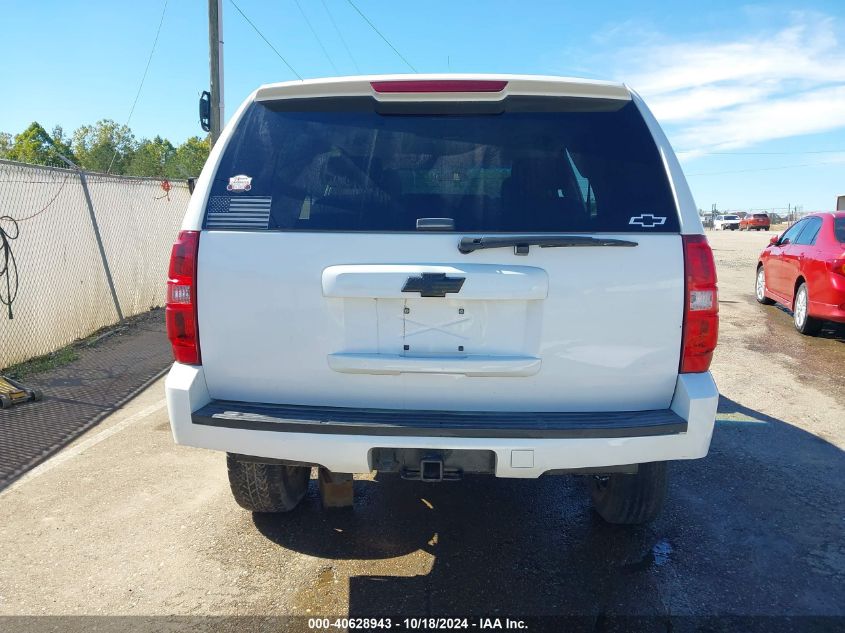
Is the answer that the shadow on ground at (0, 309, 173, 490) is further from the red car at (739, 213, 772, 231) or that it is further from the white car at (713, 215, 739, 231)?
the white car at (713, 215, 739, 231)

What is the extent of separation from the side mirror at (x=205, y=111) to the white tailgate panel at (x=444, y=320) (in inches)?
445

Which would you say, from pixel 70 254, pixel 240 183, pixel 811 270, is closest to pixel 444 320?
pixel 240 183

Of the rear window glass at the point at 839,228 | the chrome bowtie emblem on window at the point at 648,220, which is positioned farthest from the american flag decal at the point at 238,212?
the rear window glass at the point at 839,228

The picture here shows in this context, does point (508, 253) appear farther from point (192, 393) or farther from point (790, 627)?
point (790, 627)

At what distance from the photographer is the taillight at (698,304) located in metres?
2.61

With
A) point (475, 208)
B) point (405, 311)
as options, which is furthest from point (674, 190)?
point (405, 311)

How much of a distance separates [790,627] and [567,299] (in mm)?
1714

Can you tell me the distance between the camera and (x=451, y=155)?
9.09ft

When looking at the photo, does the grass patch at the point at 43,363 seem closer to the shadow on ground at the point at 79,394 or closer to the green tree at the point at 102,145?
the shadow on ground at the point at 79,394

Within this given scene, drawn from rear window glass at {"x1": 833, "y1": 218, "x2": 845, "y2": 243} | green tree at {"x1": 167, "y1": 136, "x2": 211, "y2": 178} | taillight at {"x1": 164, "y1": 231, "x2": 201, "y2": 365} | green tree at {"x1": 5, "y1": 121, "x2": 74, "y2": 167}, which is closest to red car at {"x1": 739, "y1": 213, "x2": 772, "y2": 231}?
green tree at {"x1": 167, "y1": 136, "x2": 211, "y2": 178}

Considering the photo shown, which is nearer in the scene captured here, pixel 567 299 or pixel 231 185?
pixel 567 299

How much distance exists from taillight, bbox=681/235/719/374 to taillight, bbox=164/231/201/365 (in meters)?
2.05

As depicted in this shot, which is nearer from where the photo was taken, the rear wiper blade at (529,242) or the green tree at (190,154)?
the rear wiper blade at (529,242)

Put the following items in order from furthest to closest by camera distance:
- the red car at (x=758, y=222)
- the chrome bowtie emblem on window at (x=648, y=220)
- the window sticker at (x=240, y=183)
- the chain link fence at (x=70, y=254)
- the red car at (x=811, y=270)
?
the red car at (x=758, y=222), the red car at (x=811, y=270), the chain link fence at (x=70, y=254), the window sticker at (x=240, y=183), the chrome bowtie emblem on window at (x=648, y=220)
